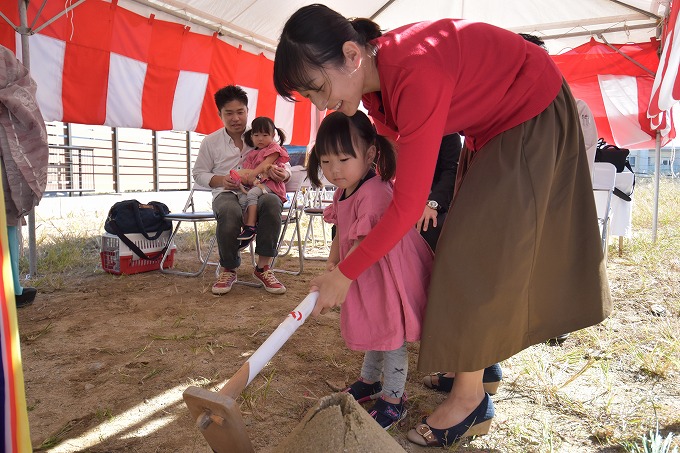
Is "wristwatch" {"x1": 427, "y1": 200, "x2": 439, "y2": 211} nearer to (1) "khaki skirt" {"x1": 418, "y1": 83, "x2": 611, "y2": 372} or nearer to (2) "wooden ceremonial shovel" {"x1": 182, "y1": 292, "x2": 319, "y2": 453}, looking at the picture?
(1) "khaki skirt" {"x1": 418, "y1": 83, "x2": 611, "y2": 372}

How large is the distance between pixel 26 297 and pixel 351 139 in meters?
2.26

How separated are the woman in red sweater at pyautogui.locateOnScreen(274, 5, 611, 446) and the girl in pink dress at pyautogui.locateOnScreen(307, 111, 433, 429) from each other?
127 millimetres

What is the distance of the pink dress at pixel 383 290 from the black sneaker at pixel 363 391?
0.77 ft

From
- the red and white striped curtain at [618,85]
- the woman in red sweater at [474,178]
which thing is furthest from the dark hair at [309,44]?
the red and white striped curtain at [618,85]

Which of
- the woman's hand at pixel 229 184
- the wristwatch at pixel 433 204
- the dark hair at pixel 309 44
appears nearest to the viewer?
the dark hair at pixel 309 44

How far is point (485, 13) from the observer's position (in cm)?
496

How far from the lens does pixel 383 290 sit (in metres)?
1.34

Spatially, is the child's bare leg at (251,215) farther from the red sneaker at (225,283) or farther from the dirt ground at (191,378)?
the dirt ground at (191,378)

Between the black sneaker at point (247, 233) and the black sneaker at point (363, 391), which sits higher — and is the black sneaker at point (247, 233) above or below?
above

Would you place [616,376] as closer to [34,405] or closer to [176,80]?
[34,405]

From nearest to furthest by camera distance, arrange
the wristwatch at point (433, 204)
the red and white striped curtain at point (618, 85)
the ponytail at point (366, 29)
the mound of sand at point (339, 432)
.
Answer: the mound of sand at point (339, 432) → the ponytail at point (366, 29) → the wristwatch at point (433, 204) → the red and white striped curtain at point (618, 85)

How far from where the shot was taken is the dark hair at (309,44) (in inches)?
40.0

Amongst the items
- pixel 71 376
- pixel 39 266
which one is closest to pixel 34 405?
pixel 71 376

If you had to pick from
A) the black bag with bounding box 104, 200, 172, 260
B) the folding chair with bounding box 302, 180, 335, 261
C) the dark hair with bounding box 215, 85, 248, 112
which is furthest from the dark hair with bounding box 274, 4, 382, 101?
the black bag with bounding box 104, 200, 172, 260
